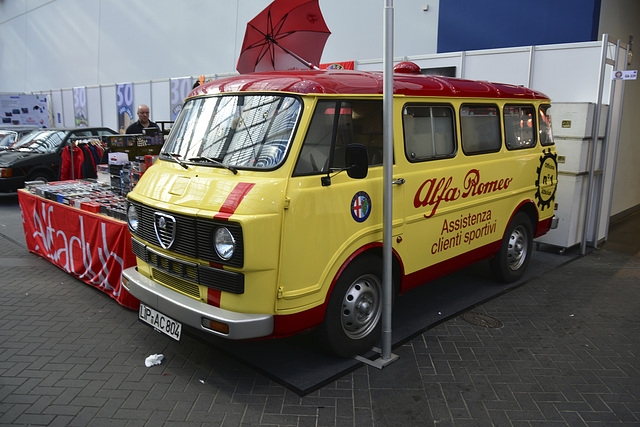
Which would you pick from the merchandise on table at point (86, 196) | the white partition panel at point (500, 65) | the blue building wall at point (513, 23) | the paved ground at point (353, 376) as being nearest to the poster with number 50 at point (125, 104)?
the merchandise on table at point (86, 196)

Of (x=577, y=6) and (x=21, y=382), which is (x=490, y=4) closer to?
(x=577, y=6)

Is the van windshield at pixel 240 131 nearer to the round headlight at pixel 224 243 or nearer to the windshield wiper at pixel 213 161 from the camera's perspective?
the windshield wiper at pixel 213 161

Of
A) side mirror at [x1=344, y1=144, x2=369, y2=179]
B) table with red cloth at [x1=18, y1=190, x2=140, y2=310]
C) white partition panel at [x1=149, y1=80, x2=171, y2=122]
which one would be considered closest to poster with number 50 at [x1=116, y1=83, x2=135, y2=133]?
white partition panel at [x1=149, y1=80, x2=171, y2=122]

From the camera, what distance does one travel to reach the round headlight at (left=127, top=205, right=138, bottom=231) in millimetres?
4450

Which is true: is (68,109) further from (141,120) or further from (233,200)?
(233,200)

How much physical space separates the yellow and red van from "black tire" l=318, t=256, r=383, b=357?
0.01 metres

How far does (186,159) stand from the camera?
13.9 feet

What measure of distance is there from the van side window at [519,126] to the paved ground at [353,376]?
189 cm

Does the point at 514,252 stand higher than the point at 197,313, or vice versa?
the point at 197,313

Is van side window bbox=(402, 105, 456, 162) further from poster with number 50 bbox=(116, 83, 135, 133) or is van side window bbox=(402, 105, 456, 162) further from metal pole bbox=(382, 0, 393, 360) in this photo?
poster with number 50 bbox=(116, 83, 135, 133)

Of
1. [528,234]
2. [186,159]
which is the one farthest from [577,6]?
[186,159]

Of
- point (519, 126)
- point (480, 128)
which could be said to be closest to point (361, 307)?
point (480, 128)

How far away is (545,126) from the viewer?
658 centimetres

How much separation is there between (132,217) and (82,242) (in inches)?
79.6
